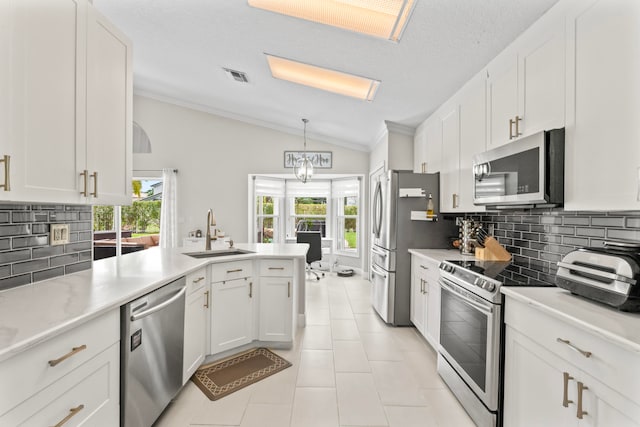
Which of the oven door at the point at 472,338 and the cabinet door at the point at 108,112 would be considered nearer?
the cabinet door at the point at 108,112

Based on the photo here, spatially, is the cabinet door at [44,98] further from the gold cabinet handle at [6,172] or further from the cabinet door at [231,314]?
the cabinet door at [231,314]

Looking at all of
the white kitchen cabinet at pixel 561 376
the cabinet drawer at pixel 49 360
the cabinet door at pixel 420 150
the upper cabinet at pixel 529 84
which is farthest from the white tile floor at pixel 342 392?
the cabinet door at pixel 420 150

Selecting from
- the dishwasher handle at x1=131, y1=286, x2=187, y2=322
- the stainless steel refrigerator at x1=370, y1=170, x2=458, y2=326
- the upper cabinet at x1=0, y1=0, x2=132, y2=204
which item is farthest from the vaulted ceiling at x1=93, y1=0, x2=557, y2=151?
the dishwasher handle at x1=131, y1=286, x2=187, y2=322

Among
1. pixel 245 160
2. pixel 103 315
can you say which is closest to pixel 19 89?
pixel 103 315

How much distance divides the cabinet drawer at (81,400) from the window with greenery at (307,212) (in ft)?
16.8

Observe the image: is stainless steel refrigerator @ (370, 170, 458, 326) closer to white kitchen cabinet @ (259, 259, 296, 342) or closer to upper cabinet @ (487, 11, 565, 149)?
upper cabinet @ (487, 11, 565, 149)

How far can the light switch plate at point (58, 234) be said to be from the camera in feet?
5.66

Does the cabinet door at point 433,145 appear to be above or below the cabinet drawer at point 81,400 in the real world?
above

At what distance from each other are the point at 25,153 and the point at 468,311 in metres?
2.44

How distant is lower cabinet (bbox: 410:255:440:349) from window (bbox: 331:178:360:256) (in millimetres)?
2888

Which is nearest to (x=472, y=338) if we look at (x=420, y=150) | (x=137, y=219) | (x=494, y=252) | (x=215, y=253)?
(x=494, y=252)

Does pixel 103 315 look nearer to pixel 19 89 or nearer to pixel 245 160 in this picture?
pixel 19 89

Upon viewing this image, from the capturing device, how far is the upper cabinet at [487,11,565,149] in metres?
1.68

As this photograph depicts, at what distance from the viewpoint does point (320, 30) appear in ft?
8.02
